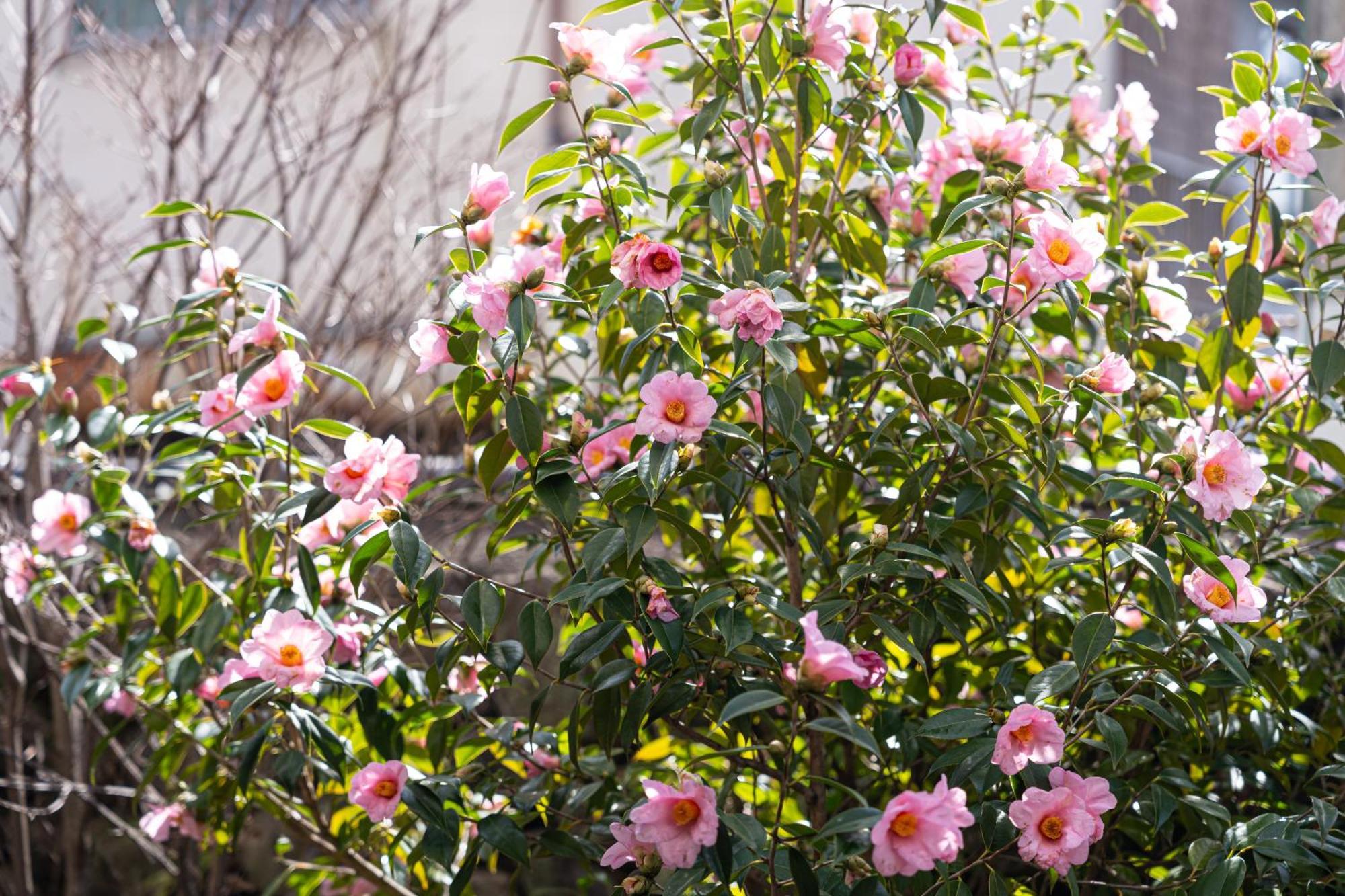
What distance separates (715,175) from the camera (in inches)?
48.9

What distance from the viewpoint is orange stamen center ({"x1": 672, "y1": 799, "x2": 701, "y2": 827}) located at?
107 cm

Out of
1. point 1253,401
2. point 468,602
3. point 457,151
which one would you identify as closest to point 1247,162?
point 1253,401

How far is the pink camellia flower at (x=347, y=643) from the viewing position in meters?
1.43

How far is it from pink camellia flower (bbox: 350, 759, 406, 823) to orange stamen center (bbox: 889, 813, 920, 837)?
55cm

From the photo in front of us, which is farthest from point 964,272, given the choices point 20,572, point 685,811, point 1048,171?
point 20,572

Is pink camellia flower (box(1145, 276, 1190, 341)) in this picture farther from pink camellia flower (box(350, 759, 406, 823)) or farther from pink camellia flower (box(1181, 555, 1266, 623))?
pink camellia flower (box(350, 759, 406, 823))

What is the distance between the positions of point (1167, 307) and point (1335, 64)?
12.5 inches

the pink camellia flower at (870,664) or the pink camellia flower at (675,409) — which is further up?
the pink camellia flower at (675,409)

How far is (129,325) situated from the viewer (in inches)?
98.0

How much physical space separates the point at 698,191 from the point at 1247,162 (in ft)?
2.16

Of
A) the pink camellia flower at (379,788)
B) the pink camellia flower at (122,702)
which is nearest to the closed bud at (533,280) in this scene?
the pink camellia flower at (379,788)

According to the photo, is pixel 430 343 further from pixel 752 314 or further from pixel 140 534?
pixel 140 534

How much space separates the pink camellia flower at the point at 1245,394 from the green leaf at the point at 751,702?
898 millimetres

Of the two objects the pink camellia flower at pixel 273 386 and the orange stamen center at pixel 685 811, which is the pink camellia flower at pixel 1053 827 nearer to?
the orange stamen center at pixel 685 811
